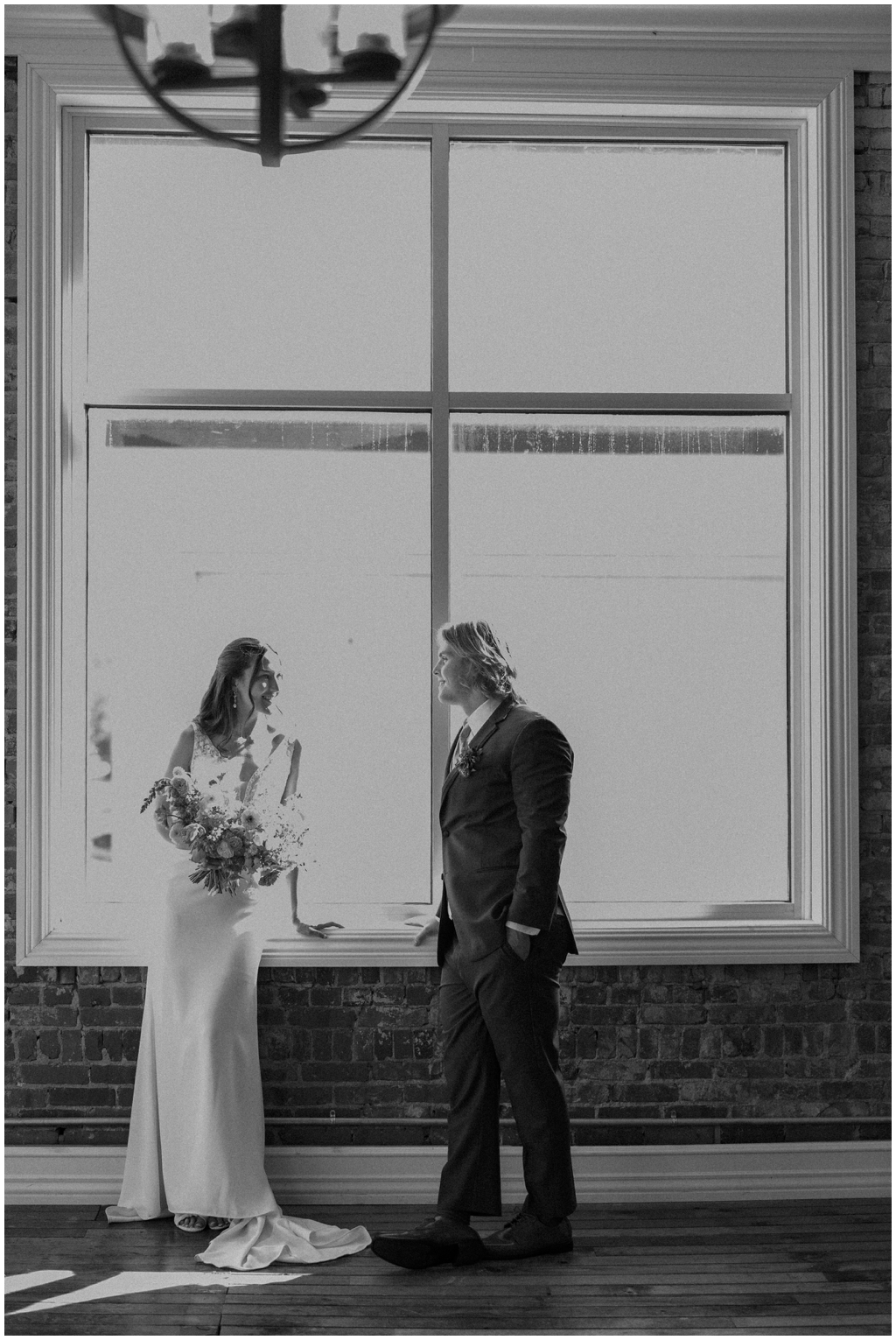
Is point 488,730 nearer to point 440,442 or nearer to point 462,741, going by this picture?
point 462,741

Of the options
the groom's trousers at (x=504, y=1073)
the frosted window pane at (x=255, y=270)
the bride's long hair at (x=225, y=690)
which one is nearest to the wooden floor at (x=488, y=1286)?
the groom's trousers at (x=504, y=1073)

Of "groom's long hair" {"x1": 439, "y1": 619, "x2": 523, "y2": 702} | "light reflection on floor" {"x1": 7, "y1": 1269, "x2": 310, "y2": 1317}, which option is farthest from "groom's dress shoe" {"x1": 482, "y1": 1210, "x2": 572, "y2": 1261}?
"groom's long hair" {"x1": 439, "y1": 619, "x2": 523, "y2": 702}

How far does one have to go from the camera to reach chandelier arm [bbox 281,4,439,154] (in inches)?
60.7

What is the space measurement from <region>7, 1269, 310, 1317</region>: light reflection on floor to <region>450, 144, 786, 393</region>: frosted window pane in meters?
2.96

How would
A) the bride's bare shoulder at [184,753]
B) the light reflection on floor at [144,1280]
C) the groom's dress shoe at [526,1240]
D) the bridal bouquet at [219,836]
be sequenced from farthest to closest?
the bride's bare shoulder at [184,753], the bridal bouquet at [219,836], the groom's dress shoe at [526,1240], the light reflection on floor at [144,1280]

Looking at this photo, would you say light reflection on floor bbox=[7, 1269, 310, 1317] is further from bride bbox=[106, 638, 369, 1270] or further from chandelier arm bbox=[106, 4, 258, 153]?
chandelier arm bbox=[106, 4, 258, 153]

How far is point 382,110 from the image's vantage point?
1.56 metres

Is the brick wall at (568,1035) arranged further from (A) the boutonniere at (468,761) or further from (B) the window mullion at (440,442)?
(A) the boutonniere at (468,761)

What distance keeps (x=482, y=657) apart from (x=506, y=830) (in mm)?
527

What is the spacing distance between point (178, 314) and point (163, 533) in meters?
0.80

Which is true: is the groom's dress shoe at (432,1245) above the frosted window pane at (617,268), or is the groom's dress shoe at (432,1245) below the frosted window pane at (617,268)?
below

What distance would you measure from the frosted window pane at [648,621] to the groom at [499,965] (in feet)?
2.40

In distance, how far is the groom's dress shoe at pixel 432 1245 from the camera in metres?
3.18

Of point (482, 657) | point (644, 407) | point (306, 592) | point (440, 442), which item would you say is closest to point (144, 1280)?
point (482, 657)
